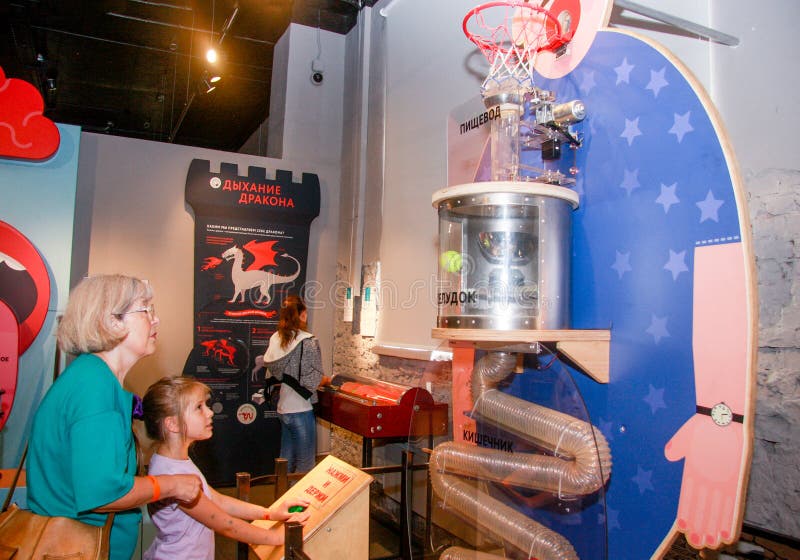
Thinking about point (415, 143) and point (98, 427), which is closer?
point (98, 427)

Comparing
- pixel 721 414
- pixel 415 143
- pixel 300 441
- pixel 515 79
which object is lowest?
pixel 300 441

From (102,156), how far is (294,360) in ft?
9.29

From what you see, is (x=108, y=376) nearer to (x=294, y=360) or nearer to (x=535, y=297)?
(x=535, y=297)

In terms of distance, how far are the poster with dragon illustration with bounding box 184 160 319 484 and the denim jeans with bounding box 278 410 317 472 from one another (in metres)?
1.28

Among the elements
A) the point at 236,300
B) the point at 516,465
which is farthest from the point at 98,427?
the point at 236,300

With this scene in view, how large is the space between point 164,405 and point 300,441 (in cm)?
249

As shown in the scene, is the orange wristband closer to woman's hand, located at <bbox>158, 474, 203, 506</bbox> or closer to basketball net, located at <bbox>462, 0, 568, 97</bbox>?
woman's hand, located at <bbox>158, 474, 203, 506</bbox>

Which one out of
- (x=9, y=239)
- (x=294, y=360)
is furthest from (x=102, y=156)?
(x=294, y=360)

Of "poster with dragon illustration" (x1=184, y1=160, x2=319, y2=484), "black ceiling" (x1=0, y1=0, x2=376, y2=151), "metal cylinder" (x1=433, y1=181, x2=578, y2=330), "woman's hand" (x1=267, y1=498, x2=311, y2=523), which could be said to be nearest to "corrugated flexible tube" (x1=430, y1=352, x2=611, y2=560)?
"metal cylinder" (x1=433, y1=181, x2=578, y2=330)

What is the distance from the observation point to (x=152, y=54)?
7.64 metres

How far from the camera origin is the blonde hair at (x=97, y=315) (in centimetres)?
175

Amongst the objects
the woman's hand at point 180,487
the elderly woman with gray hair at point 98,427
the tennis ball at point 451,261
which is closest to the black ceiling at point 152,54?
the tennis ball at point 451,261

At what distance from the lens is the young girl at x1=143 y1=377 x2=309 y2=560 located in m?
1.92

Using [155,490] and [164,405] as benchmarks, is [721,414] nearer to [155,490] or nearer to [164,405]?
[155,490]
